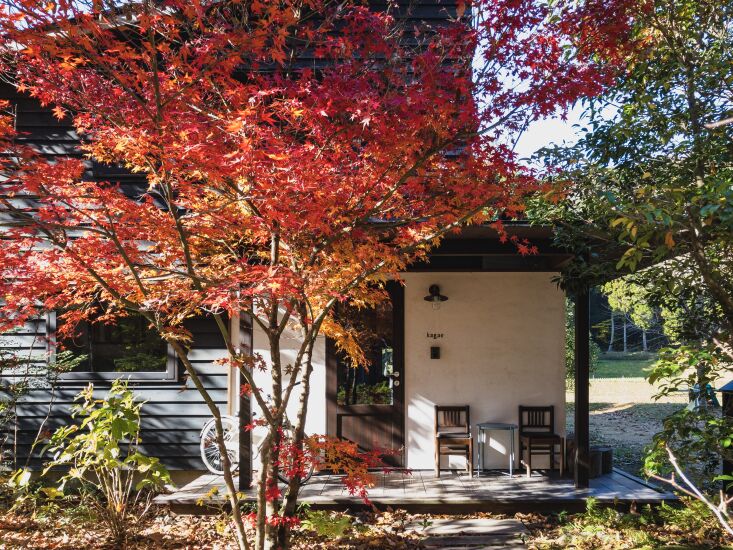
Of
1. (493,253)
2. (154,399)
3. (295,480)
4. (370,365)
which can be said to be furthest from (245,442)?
(493,253)

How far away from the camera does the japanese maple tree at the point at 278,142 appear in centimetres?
350

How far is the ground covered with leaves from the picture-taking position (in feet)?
16.9

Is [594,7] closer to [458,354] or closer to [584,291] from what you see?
[584,291]

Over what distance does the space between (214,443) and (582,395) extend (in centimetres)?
407

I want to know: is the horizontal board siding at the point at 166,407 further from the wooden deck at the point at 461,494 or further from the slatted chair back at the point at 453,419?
the slatted chair back at the point at 453,419

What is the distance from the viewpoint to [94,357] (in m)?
7.26

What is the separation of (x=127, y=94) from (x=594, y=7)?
3454 millimetres

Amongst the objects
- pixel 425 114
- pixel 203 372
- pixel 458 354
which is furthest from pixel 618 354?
pixel 425 114

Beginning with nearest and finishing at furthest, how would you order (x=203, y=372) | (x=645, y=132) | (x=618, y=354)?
1. (x=645, y=132)
2. (x=203, y=372)
3. (x=618, y=354)

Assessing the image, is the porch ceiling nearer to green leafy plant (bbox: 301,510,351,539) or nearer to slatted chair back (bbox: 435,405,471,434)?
slatted chair back (bbox: 435,405,471,434)

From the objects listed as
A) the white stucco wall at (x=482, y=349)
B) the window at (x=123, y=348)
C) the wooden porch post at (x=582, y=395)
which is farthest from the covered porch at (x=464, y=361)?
the window at (x=123, y=348)

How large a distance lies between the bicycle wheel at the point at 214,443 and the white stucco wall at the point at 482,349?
79.7 inches

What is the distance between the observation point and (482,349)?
7.55m

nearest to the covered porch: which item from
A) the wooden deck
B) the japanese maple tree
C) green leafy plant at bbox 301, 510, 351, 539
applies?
the wooden deck
